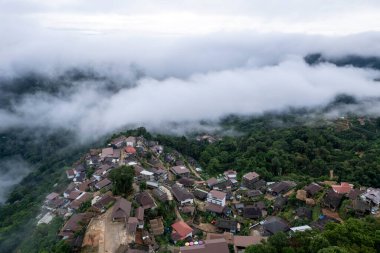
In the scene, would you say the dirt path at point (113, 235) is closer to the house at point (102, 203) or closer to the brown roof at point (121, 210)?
the brown roof at point (121, 210)

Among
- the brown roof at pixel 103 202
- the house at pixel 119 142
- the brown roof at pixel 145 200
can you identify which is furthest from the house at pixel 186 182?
the house at pixel 119 142

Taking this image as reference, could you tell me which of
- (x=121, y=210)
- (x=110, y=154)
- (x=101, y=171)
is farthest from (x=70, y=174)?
(x=121, y=210)

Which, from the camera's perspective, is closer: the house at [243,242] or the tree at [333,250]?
the tree at [333,250]

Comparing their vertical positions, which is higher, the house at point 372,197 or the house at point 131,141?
the house at point 372,197

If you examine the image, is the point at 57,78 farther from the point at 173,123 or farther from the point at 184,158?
the point at 184,158

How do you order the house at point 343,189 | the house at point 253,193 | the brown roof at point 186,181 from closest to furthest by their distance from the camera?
the house at point 343,189 < the house at point 253,193 < the brown roof at point 186,181

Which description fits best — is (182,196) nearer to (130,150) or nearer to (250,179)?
(250,179)

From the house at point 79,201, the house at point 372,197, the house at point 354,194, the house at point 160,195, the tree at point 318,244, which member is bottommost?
the house at point 79,201
